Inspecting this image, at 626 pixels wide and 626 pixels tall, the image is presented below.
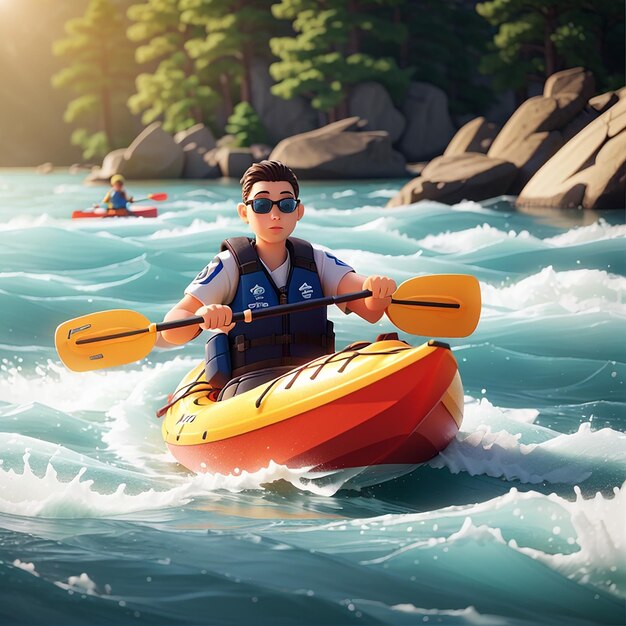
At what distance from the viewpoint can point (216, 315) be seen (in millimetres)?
3242

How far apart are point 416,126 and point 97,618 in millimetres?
18740

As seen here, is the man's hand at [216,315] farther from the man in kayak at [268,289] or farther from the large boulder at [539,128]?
the large boulder at [539,128]

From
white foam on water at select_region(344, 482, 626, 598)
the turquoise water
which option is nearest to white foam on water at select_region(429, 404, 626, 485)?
the turquoise water

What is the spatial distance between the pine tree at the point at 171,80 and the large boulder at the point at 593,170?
37.0ft

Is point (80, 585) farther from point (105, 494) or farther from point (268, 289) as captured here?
point (268, 289)

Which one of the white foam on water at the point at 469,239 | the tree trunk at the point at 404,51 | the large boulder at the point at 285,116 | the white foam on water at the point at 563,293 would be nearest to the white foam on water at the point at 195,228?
the white foam on water at the point at 469,239

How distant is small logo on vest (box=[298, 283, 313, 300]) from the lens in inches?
138

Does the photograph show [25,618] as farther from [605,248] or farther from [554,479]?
[605,248]

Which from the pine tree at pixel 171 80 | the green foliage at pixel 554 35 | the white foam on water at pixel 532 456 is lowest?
the white foam on water at pixel 532 456

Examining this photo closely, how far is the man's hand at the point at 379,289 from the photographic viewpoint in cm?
343

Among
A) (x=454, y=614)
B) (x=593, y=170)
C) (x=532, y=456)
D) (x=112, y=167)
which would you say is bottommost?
(x=454, y=614)

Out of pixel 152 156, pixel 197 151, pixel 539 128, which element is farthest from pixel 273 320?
pixel 197 151

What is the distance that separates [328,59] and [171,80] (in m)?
3.83

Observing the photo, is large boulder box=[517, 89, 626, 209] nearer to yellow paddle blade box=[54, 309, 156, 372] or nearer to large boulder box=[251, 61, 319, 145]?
yellow paddle blade box=[54, 309, 156, 372]
